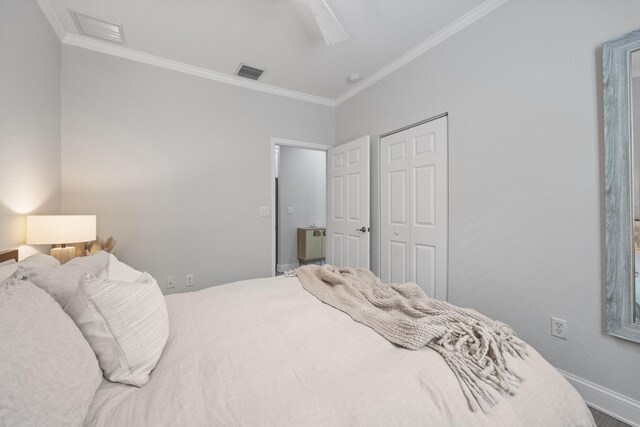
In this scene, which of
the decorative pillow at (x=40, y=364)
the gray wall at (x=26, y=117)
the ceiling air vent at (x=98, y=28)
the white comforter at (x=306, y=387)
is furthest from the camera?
the ceiling air vent at (x=98, y=28)

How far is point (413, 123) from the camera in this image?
270 centimetres

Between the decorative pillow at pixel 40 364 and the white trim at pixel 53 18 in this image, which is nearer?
the decorative pillow at pixel 40 364

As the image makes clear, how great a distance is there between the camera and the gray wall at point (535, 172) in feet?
5.21

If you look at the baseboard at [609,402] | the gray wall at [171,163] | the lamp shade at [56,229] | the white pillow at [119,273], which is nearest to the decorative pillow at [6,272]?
the white pillow at [119,273]

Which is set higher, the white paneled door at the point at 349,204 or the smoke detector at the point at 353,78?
the smoke detector at the point at 353,78

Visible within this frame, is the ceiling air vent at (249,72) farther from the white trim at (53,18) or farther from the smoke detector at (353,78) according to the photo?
the white trim at (53,18)

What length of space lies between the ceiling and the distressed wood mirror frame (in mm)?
954

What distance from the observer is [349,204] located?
3375mm

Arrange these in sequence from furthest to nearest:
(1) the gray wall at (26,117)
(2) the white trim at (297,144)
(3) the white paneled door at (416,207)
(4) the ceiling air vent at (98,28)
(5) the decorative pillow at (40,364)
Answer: (2) the white trim at (297,144), (3) the white paneled door at (416,207), (4) the ceiling air vent at (98,28), (1) the gray wall at (26,117), (5) the decorative pillow at (40,364)

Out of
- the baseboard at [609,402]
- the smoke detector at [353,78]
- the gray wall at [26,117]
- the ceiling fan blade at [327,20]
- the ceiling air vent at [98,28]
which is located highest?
the smoke detector at [353,78]

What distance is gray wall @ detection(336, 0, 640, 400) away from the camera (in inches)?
62.5

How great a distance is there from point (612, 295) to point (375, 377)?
1596 millimetres

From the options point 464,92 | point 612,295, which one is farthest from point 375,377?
point 464,92

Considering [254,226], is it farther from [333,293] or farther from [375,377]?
[375,377]
